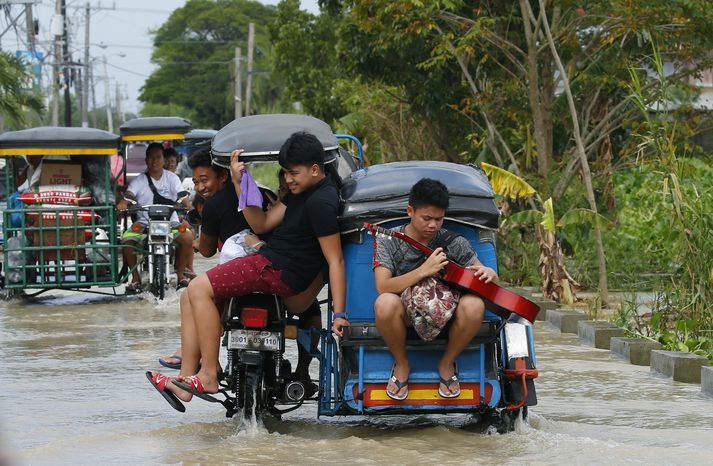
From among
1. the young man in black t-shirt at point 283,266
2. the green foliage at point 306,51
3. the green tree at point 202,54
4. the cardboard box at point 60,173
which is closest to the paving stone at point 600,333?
the young man in black t-shirt at point 283,266

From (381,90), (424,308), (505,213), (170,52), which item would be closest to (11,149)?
(505,213)

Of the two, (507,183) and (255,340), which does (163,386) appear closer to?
(255,340)

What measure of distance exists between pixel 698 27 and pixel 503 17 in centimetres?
294

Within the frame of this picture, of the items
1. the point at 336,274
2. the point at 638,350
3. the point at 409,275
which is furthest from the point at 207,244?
the point at 638,350

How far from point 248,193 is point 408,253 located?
0.96 metres

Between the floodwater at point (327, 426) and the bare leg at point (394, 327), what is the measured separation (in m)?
0.41

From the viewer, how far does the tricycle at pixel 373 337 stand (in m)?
6.85

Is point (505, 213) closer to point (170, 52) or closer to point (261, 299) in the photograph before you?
point (261, 299)

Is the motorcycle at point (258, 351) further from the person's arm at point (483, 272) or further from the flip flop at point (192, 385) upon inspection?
the person's arm at point (483, 272)

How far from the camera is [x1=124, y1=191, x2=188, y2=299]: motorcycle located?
571 inches

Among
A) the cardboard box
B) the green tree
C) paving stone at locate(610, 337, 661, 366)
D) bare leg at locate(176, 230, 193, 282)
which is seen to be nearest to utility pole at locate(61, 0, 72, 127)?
the green tree

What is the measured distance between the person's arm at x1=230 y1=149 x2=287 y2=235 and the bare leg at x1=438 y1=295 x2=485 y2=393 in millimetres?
1235

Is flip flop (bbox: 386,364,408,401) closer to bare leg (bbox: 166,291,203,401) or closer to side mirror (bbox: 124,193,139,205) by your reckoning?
bare leg (bbox: 166,291,203,401)

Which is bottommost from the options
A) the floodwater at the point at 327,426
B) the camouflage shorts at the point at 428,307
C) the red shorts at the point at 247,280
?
the floodwater at the point at 327,426
